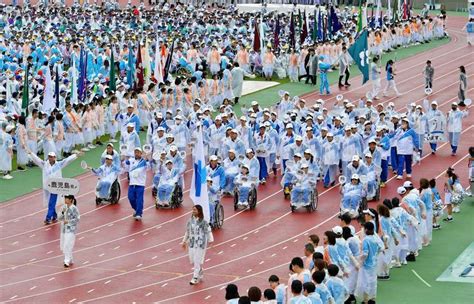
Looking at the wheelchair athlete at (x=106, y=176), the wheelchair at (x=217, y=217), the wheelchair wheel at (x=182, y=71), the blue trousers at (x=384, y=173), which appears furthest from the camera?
the wheelchair wheel at (x=182, y=71)

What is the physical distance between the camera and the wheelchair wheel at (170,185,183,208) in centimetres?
3209

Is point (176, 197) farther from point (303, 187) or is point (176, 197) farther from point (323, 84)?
point (323, 84)

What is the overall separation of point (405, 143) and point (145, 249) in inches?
369

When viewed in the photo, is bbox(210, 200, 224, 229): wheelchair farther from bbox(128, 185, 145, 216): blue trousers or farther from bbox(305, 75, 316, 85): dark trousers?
bbox(305, 75, 316, 85): dark trousers

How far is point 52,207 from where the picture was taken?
1193 inches

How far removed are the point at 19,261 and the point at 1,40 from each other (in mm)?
29334

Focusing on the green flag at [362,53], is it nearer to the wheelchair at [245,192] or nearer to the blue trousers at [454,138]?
the blue trousers at [454,138]

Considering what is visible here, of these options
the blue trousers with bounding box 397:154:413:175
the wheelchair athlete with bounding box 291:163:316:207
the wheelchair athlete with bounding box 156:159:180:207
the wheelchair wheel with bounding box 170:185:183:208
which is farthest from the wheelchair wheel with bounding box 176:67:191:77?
the wheelchair athlete with bounding box 291:163:316:207

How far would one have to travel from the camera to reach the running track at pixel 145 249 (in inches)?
990

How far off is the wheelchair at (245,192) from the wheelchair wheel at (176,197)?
139 centimetres

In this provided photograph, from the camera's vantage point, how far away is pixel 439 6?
84.6m


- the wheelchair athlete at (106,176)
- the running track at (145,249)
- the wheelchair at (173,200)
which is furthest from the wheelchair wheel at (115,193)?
the wheelchair at (173,200)

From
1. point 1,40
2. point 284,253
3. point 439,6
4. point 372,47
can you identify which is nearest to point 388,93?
point 372,47

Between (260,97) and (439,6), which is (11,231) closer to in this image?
(260,97)
